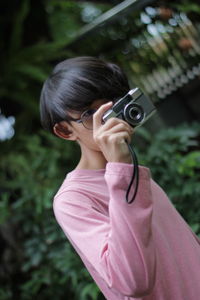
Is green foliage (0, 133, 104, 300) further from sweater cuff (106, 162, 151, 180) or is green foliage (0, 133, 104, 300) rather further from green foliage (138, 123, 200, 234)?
sweater cuff (106, 162, 151, 180)

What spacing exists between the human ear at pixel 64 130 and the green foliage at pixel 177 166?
1.37 m

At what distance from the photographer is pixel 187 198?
104 inches

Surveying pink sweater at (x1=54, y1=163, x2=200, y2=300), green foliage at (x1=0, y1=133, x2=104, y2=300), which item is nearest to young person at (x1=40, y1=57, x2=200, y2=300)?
pink sweater at (x1=54, y1=163, x2=200, y2=300)

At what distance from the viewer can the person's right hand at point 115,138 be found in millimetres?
950

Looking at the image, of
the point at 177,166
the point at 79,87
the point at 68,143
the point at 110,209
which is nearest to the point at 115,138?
the point at 110,209

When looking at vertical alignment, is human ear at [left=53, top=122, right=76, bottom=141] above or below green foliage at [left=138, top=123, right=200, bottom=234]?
above

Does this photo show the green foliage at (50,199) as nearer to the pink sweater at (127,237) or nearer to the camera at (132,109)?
the pink sweater at (127,237)

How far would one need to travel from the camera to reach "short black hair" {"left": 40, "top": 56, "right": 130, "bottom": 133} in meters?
1.16

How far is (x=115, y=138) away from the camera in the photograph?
946 mm

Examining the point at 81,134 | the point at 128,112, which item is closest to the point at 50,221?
the point at 81,134

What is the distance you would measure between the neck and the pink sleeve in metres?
0.25

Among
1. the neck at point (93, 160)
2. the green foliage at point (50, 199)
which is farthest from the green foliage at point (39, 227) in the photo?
the neck at point (93, 160)

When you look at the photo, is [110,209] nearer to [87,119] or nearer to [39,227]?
[87,119]

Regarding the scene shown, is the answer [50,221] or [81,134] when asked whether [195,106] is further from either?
[81,134]
